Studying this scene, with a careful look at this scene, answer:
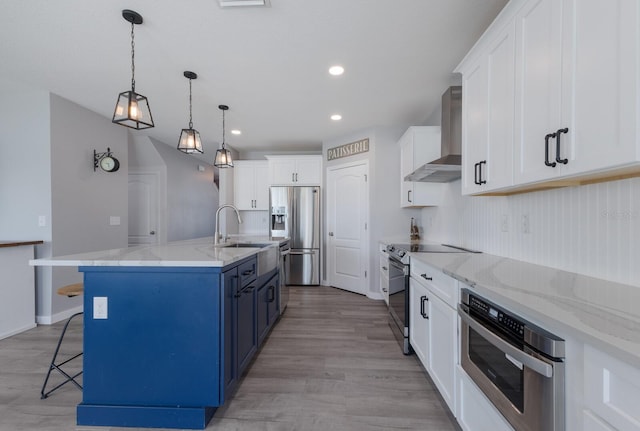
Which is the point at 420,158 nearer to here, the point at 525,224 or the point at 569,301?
the point at 525,224

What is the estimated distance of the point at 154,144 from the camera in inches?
208

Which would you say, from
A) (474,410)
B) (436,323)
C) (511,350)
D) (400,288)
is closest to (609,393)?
(511,350)

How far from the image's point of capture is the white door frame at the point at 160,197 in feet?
18.5

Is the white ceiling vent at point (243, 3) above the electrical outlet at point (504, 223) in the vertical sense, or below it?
above

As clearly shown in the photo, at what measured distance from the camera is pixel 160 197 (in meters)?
5.66

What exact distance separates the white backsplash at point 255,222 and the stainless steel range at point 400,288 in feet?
11.7

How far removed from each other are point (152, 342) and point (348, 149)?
395cm

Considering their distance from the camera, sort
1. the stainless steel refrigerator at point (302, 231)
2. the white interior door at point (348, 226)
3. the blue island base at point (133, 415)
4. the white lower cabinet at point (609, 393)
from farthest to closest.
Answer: the stainless steel refrigerator at point (302, 231) < the white interior door at point (348, 226) < the blue island base at point (133, 415) < the white lower cabinet at point (609, 393)

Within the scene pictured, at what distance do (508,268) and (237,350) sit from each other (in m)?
1.77

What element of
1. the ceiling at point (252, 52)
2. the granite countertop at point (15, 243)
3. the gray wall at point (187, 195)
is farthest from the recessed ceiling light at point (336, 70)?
the gray wall at point (187, 195)

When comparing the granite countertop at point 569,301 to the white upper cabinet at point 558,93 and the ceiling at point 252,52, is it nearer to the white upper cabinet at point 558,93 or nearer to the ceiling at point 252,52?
the white upper cabinet at point 558,93

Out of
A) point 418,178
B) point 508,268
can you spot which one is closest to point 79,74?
point 418,178

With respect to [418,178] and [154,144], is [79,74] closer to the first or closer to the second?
[154,144]

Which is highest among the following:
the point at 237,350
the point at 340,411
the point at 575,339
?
the point at 575,339
